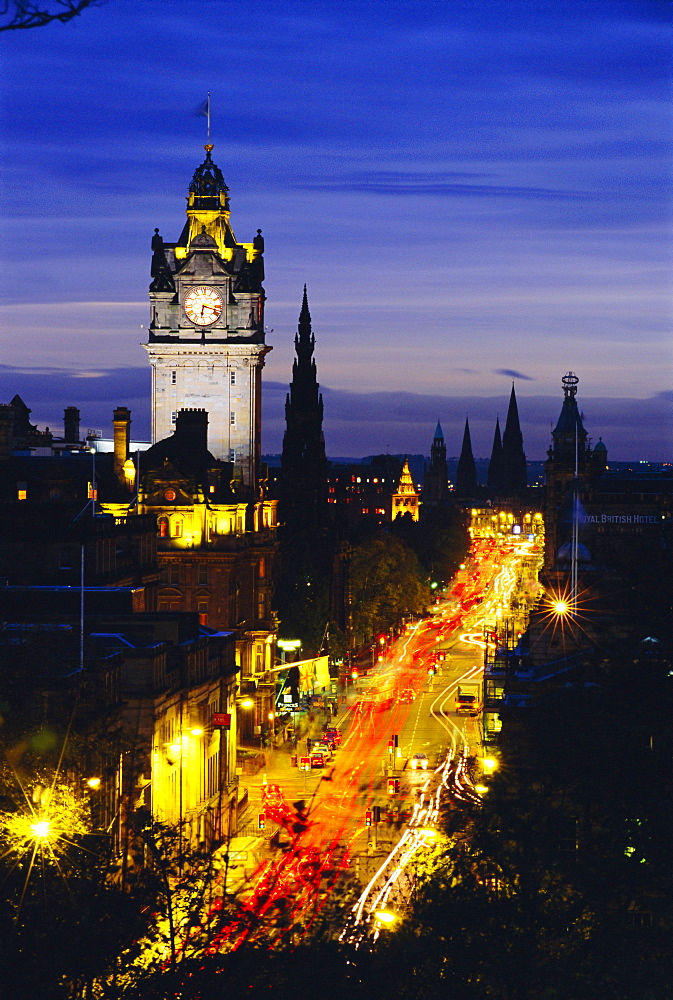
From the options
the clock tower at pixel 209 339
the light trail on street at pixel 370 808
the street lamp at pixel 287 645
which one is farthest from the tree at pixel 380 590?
the clock tower at pixel 209 339

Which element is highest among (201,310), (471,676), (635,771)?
(201,310)

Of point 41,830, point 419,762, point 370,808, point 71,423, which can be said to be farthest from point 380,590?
point 41,830

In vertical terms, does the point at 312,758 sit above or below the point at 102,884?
below

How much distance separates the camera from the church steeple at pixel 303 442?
150625 mm

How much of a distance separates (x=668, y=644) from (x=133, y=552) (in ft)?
118

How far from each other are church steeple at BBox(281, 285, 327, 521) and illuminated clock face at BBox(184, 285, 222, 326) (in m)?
30.3

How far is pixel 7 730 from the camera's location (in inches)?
1986

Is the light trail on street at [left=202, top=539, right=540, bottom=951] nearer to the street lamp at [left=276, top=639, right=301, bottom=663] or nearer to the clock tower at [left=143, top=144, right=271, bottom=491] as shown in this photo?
the street lamp at [left=276, top=639, right=301, bottom=663]

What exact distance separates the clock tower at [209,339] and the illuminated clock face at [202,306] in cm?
8

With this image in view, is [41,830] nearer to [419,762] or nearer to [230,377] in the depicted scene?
[419,762]

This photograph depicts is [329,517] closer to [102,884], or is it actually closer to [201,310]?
[201,310]

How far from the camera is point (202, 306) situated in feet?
→ 403

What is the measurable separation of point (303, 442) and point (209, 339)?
1398 inches

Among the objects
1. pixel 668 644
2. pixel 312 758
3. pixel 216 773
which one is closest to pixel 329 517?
pixel 312 758
